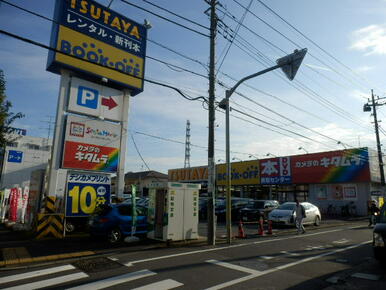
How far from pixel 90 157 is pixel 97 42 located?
5.88 meters

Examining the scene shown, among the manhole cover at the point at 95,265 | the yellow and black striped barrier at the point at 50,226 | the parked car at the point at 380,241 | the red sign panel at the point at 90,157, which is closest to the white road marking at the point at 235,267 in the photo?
the manhole cover at the point at 95,265

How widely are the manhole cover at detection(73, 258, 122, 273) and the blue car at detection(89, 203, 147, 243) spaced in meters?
2.79

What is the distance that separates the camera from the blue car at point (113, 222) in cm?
1066

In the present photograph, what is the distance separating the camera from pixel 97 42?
46.9ft

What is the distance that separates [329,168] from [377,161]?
4732 millimetres

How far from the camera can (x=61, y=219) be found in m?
12.0

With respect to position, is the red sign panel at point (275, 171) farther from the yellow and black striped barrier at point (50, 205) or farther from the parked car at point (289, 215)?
the yellow and black striped barrier at point (50, 205)

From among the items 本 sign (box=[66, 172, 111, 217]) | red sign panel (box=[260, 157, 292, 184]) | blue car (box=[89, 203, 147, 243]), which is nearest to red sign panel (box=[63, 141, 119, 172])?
本 sign (box=[66, 172, 111, 217])

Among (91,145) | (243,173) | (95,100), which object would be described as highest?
(95,100)

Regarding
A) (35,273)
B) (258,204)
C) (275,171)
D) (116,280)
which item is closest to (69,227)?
(35,273)

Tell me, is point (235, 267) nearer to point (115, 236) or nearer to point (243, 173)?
point (115, 236)

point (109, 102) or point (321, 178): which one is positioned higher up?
point (109, 102)

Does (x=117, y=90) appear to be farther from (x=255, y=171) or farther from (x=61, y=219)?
(x=255, y=171)

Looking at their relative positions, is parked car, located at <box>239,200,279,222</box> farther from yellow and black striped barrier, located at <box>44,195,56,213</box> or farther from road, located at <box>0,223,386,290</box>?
yellow and black striped barrier, located at <box>44,195,56,213</box>
